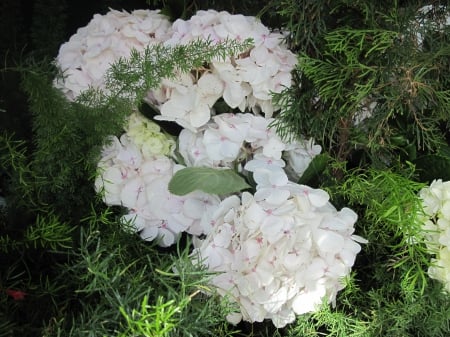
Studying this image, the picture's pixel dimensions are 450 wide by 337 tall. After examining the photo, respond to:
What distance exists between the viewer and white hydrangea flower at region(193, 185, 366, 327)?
657 mm

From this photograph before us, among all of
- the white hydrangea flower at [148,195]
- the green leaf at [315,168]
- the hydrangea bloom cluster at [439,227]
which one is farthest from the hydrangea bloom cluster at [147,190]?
the hydrangea bloom cluster at [439,227]

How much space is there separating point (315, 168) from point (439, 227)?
6.3 inches

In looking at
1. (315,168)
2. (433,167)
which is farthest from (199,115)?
(433,167)

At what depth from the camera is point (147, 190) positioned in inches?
29.6

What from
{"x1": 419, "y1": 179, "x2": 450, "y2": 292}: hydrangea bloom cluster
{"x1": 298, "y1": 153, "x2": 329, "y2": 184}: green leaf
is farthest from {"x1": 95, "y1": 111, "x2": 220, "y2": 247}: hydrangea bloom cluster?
{"x1": 419, "y1": 179, "x2": 450, "y2": 292}: hydrangea bloom cluster

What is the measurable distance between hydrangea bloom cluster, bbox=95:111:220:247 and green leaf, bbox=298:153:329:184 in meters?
0.11

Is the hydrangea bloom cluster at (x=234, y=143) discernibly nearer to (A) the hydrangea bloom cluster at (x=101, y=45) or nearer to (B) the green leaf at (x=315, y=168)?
(B) the green leaf at (x=315, y=168)

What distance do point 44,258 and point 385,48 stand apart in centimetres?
49

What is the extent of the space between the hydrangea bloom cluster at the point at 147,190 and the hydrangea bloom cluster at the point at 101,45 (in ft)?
0.27

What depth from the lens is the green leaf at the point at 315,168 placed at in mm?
733

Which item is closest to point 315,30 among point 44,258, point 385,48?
point 385,48

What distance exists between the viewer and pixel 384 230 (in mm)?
741

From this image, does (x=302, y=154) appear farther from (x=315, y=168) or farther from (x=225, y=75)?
(x=225, y=75)

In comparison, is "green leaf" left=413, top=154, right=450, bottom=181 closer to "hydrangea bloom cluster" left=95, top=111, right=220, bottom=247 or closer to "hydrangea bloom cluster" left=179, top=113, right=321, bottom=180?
"hydrangea bloom cluster" left=179, top=113, right=321, bottom=180
